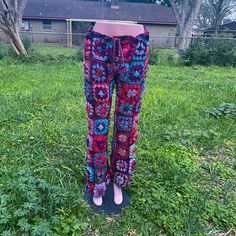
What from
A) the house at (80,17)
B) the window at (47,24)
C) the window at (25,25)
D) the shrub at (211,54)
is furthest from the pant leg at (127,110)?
the window at (25,25)

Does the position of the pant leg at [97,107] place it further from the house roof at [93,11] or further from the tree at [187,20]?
the house roof at [93,11]

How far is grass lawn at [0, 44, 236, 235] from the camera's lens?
1.46 metres

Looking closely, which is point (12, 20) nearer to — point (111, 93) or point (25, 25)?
point (111, 93)

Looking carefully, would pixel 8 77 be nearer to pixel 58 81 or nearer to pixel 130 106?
pixel 58 81

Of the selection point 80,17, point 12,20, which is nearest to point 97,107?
point 12,20

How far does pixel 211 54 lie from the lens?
8.22m

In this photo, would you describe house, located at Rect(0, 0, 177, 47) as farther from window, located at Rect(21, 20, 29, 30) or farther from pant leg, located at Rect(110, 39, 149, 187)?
pant leg, located at Rect(110, 39, 149, 187)

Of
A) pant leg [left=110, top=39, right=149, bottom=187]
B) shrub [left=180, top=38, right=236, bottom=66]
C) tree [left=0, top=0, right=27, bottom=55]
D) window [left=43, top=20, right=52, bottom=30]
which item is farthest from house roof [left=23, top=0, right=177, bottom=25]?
pant leg [left=110, top=39, right=149, bottom=187]

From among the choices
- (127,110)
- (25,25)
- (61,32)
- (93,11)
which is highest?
(93,11)

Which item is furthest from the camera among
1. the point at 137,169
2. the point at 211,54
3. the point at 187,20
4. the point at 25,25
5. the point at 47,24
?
the point at 47,24

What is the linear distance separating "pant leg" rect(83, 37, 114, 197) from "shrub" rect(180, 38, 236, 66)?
25.0 feet

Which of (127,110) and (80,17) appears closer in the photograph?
(127,110)

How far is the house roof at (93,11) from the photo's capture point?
18.1 metres

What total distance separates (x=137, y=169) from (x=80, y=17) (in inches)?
732
